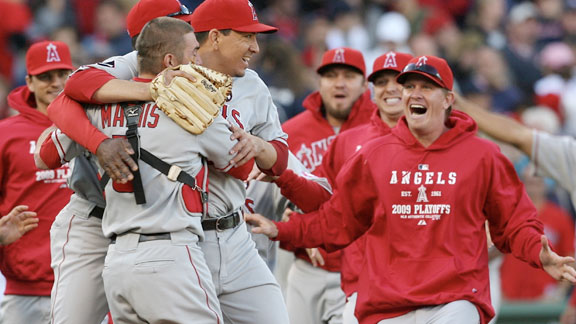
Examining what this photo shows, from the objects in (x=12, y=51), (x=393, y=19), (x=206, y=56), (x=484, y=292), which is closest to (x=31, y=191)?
(x=206, y=56)

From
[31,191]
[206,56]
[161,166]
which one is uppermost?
[206,56]

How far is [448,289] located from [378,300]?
1.32ft

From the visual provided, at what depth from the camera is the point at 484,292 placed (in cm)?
598

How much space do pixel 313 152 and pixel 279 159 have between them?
7.85 feet

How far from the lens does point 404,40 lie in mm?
14359

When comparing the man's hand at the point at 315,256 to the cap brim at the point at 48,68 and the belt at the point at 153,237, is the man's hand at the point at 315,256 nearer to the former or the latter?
the cap brim at the point at 48,68

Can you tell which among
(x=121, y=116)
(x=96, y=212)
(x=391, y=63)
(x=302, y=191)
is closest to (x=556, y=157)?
(x=391, y=63)

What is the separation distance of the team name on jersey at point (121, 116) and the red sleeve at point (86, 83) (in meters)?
0.08

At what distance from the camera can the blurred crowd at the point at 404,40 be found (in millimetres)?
12477

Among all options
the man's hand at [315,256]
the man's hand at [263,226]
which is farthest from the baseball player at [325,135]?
the man's hand at [263,226]

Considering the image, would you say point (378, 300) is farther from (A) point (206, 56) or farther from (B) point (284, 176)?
(A) point (206, 56)

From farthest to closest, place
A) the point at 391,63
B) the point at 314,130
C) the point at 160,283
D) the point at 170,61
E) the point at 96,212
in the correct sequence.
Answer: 1. the point at 314,130
2. the point at 391,63
3. the point at 96,212
4. the point at 170,61
5. the point at 160,283

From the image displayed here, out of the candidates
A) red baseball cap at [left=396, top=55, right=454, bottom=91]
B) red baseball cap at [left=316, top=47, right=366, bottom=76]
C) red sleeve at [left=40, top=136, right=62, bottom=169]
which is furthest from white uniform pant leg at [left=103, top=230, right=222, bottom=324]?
red baseball cap at [left=316, top=47, right=366, bottom=76]

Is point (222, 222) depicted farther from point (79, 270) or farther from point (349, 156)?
point (349, 156)
